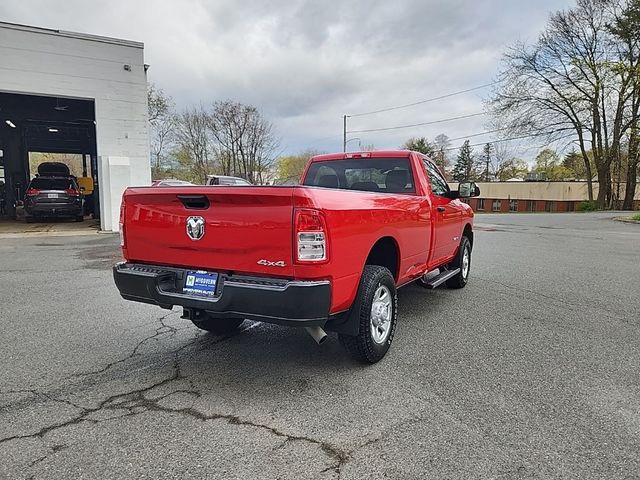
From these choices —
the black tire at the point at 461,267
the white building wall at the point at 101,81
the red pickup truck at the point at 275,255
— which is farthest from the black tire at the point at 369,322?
the white building wall at the point at 101,81

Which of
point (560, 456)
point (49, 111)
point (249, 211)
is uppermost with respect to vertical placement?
point (49, 111)

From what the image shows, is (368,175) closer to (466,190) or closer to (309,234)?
(466,190)

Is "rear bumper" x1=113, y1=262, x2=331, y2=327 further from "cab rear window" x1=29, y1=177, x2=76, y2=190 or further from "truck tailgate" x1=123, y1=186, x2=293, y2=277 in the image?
"cab rear window" x1=29, y1=177, x2=76, y2=190

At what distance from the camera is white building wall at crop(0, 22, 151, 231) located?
1274 cm

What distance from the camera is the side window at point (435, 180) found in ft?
18.2

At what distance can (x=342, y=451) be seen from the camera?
255 centimetres

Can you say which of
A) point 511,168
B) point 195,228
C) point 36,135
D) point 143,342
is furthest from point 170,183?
point 511,168

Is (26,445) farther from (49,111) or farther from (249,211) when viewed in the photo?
(49,111)

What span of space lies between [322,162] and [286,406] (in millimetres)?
3424

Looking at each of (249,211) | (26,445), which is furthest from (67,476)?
(249,211)

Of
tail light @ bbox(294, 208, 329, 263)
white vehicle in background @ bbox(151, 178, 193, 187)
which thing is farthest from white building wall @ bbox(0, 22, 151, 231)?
tail light @ bbox(294, 208, 329, 263)

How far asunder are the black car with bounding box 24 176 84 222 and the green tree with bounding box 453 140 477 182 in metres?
71.2

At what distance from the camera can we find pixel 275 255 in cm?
307

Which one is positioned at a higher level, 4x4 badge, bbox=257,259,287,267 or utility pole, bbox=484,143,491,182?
utility pole, bbox=484,143,491,182
